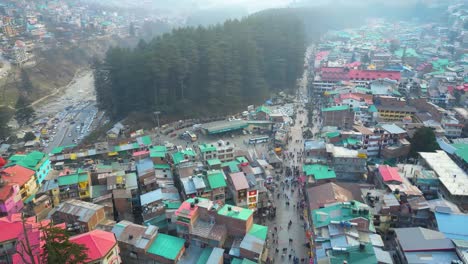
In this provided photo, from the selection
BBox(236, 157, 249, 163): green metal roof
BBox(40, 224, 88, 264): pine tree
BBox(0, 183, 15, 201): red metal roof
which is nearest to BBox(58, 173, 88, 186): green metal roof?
BBox(0, 183, 15, 201): red metal roof

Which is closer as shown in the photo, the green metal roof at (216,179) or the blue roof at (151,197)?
the blue roof at (151,197)

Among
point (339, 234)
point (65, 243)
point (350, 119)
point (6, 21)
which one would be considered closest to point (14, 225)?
point (65, 243)

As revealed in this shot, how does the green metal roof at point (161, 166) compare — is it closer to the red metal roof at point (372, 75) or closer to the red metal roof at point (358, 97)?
the red metal roof at point (358, 97)

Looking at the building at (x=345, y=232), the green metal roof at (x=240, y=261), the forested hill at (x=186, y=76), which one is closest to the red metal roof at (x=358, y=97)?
the forested hill at (x=186, y=76)

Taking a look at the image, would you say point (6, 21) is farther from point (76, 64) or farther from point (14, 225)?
point (14, 225)

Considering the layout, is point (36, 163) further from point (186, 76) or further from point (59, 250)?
point (186, 76)

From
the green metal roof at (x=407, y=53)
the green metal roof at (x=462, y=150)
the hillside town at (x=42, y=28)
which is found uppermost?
the hillside town at (x=42, y=28)
